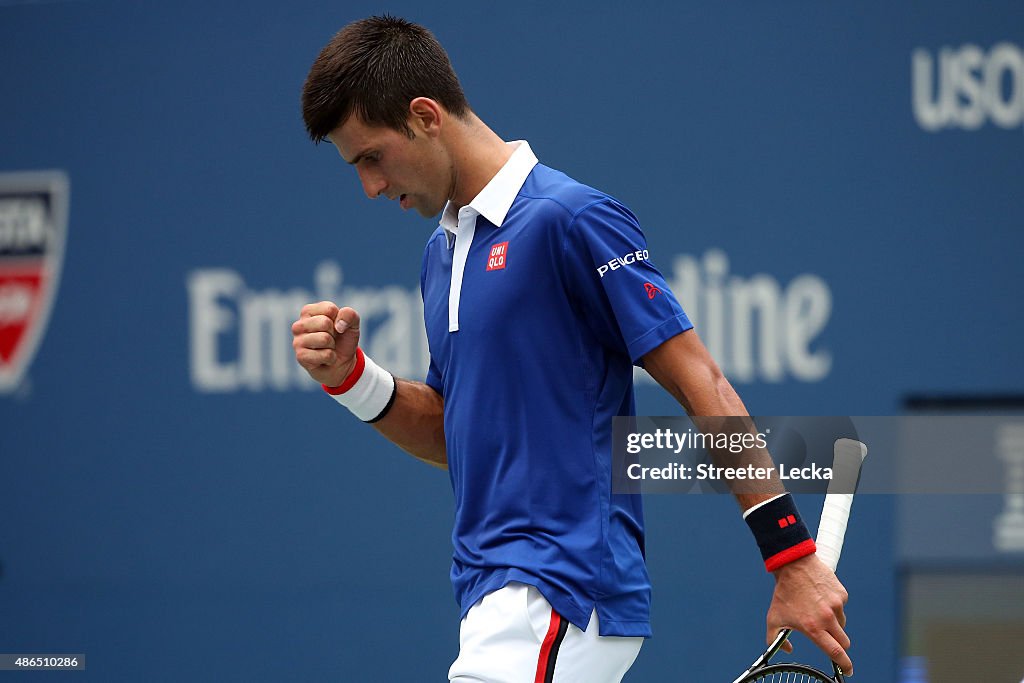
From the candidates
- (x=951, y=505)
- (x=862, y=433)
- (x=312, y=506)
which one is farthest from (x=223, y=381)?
(x=951, y=505)

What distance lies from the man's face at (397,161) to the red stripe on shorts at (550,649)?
74cm

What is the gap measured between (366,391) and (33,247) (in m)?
3.13

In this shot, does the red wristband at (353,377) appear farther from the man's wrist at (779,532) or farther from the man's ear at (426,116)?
the man's wrist at (779,532)

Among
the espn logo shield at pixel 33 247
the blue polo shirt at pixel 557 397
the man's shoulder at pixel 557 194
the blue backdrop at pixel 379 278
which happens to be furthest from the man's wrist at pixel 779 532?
the espn logo shield at pixel 33 247

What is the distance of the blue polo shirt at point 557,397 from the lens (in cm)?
208

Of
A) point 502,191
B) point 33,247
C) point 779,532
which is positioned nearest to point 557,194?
point 502,191

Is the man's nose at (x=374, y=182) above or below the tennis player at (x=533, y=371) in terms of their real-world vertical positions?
above

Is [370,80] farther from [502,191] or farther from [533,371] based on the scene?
[533,371]

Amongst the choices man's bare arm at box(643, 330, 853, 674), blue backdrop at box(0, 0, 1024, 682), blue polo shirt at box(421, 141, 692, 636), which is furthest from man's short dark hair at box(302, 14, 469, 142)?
blue backdrop at box(0, 0, 1024, 682)

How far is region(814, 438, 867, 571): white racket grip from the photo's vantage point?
6.95ft

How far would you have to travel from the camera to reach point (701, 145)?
4.70 metres

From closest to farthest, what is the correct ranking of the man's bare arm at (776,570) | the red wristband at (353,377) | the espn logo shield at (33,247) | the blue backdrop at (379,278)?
the man's bare arm at (776,570) < the red wristband at (353,377) < the blue backdrop at (379,278) < the espn logo shield at (33,247)

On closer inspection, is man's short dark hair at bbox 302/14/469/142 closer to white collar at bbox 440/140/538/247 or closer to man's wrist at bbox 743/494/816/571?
white collar at bbox 440/140/538/247

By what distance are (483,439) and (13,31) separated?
12.9 ft
